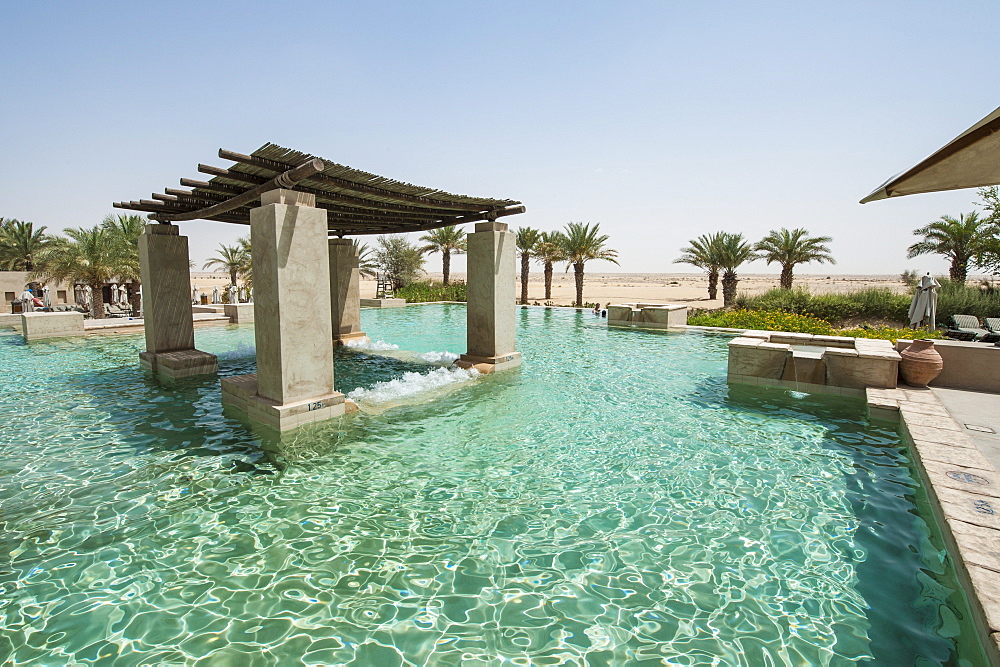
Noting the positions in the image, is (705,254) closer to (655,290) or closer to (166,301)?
(166,301)

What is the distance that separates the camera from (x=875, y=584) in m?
3.69

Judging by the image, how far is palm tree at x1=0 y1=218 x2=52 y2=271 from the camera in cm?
3052

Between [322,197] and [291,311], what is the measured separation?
2717 millimetres

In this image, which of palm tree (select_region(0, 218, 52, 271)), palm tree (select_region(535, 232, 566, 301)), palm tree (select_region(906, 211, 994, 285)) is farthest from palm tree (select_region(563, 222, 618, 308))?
palm tree (select_region(0, 218, 52, 271))

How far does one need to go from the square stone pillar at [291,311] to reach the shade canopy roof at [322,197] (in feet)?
1.54

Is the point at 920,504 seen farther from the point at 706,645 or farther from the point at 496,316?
the point at 496,316

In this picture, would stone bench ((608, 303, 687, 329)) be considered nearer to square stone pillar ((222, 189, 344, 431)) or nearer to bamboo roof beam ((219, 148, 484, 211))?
bamboo roof beam ((219, 148, 484, 211))

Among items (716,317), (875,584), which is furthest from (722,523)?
(716,317)

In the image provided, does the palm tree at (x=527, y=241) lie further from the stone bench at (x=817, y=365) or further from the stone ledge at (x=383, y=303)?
the stone bench at (x=817, y=365)

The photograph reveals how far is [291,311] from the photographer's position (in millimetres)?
7000

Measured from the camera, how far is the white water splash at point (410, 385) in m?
8.74

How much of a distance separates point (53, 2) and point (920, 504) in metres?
15.7

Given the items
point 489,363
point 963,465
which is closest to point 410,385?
point 489,363

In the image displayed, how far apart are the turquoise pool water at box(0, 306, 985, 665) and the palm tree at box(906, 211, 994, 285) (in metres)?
22.1
